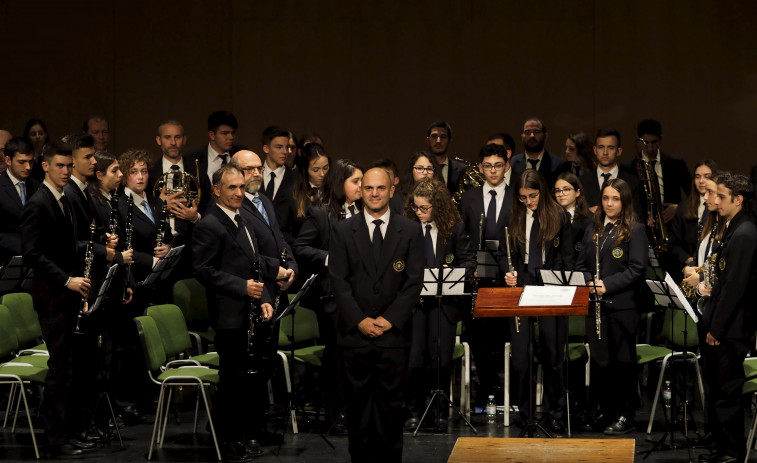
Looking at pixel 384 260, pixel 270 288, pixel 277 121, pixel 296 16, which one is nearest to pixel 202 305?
pixel 270 288

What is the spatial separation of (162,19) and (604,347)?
533 cm

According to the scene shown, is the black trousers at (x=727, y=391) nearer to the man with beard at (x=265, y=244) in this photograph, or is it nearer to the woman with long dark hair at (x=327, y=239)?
the woman with long dark hair at (x=327, y=239)

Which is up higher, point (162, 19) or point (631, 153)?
point (162, 19)

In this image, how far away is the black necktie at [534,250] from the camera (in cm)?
672

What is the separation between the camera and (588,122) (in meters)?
9.65

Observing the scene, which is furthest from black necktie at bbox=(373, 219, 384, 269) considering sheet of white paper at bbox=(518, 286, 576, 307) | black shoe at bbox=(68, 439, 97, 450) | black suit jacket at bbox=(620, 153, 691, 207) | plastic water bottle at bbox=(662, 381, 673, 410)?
black suit jacket at bbox=(620, 153, 691, 207)

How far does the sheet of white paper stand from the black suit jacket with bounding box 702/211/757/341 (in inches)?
31.5

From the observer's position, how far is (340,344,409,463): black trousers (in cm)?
538

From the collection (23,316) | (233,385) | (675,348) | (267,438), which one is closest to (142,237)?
(23,316)

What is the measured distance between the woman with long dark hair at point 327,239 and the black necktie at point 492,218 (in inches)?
33.7

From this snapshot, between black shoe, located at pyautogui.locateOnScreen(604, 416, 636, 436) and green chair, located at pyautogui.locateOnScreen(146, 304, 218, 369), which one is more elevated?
green chair, located at pyautogui.locateOnScreen(146, 304, 218, 369)

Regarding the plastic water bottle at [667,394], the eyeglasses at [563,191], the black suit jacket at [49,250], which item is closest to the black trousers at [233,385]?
the black suit jacket at [49,250]

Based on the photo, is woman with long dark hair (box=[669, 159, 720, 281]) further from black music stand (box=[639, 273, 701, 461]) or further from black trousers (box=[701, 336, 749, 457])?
black trousers (box=[701, 336, 749, 457])

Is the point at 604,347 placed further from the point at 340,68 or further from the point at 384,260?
the point at 340,68
